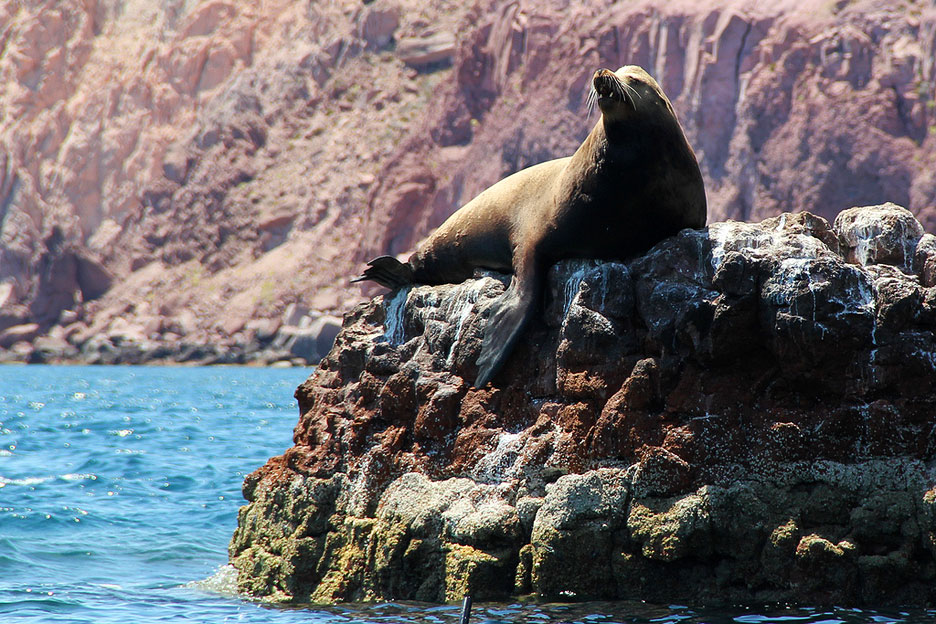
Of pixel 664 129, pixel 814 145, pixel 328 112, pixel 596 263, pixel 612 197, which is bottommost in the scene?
pixel 596 263

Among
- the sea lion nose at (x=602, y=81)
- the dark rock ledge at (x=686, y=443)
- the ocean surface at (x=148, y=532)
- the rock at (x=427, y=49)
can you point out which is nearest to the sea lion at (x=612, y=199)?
the sea lion nose at (x=602, y=81)

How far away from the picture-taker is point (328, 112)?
65500 mm

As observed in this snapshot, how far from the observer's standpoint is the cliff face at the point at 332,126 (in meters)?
41.8

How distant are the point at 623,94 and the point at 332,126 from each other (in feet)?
196

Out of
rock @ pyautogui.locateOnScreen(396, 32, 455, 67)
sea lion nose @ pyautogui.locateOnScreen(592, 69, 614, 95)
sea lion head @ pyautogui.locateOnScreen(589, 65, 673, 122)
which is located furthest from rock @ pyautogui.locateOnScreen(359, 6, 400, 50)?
sea lion nose @ pyautogui.locateOnScreen(592, 69, 614, 95)

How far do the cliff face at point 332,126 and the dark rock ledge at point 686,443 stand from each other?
119ft

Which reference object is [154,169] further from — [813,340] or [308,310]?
[813,340]

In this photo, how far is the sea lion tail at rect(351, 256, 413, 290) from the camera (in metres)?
7.57

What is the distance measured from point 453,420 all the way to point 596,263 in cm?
122

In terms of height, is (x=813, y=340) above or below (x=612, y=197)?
below

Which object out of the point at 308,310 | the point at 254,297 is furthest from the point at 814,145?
the point at 254,297

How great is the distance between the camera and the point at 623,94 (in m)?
6.35

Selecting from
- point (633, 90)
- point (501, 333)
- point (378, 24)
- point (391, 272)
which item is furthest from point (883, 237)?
point (378, 24)

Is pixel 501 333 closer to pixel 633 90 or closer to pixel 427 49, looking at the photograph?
pixel 633 90
